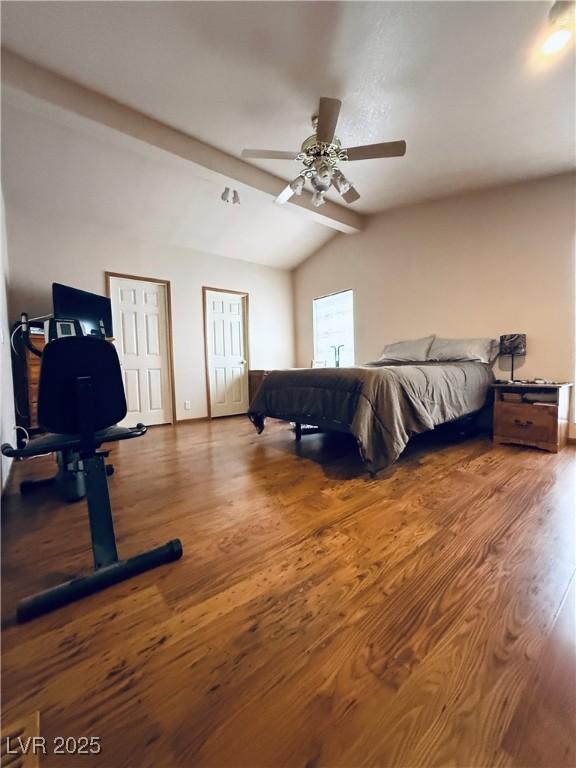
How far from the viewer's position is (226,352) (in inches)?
197

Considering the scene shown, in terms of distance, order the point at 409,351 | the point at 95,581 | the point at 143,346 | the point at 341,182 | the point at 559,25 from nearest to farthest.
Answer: the point at 95,581 < the point at 559,25 < the point at 341,182 < the point at 409,351 < the point at 143,346

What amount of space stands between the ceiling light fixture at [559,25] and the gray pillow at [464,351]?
2.17 metres

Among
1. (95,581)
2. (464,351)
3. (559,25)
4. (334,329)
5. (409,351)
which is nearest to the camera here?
(95,581)

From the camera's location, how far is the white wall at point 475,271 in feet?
9.90

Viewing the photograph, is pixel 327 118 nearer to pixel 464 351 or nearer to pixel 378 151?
pixel 378 151

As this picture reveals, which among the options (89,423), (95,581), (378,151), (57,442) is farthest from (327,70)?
(95,581)

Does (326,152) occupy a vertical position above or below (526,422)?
above

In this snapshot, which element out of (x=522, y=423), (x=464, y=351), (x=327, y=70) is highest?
(x=327, y=70)

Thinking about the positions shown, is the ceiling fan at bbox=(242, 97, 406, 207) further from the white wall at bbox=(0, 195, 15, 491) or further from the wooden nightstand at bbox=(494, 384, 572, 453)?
the wooden nightstand at bbox=(494, 384, 572, 453)

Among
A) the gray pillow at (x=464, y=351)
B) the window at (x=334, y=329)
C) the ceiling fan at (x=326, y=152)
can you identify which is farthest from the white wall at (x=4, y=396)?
the window at (x=334, y=329)

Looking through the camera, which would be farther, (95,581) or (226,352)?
(226,352)

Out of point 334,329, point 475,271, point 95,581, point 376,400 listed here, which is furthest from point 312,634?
point 334,329

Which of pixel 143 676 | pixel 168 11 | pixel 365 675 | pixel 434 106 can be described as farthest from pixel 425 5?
pixel 143 676

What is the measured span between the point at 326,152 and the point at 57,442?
2675 mm
